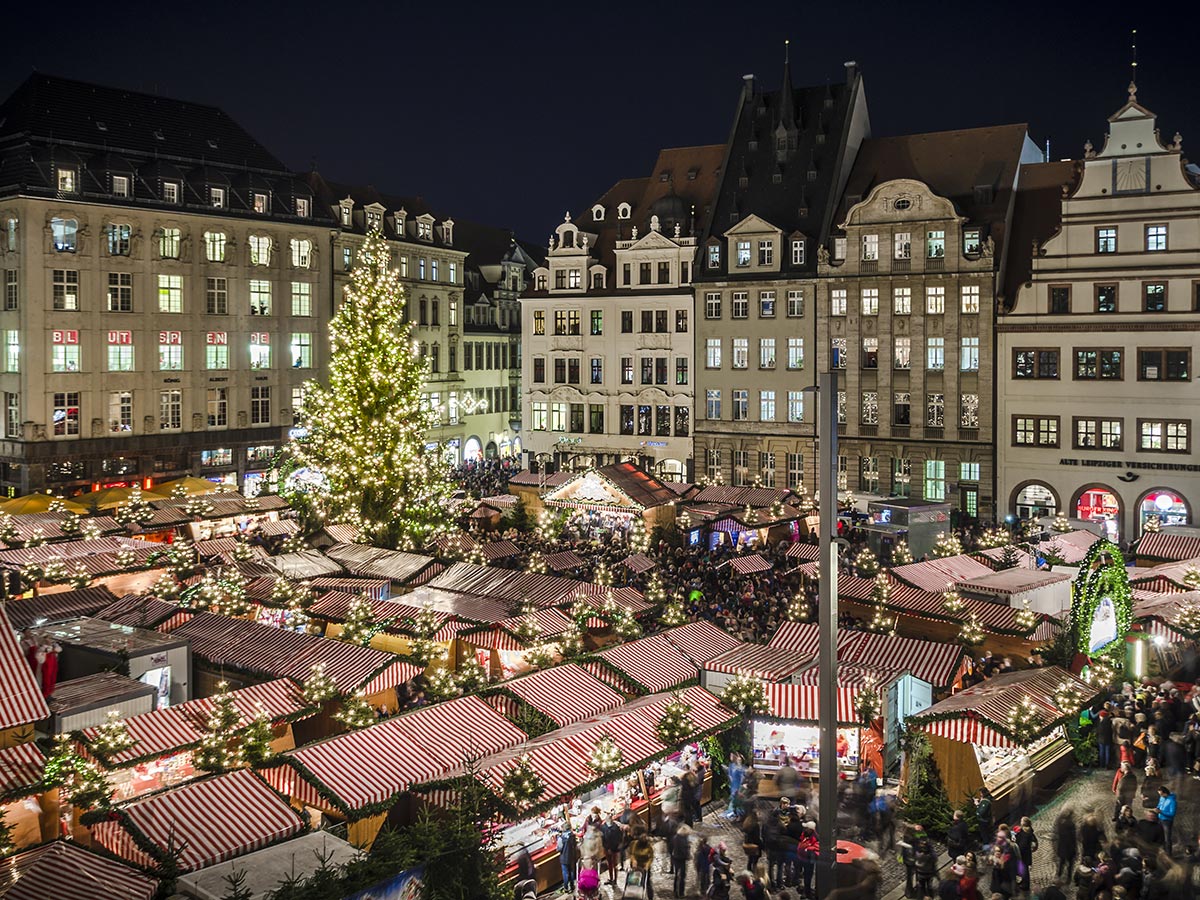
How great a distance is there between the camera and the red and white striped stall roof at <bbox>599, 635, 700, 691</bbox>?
22.5m

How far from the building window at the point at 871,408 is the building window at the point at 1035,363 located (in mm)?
6169

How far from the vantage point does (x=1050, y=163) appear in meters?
53.2

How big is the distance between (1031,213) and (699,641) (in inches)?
1385

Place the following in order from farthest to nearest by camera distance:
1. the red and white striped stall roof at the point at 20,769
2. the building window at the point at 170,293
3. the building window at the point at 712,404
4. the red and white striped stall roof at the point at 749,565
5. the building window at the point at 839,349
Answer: the building window at the point at 712,404 → the building window at the point at 170,293 → the building window at the point at 839,349 → the red and white striped stall roof at the point at 749,565 → the red and white striped stall roof at the point at 20,769

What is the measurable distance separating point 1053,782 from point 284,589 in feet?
56.3

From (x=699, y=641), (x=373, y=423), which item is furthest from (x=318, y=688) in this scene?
(x=373, y=423)

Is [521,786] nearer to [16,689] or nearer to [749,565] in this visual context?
[16,689]

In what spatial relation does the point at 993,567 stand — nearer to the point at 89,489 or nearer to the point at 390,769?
the point at 390,769

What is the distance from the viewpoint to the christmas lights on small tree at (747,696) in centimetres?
2125

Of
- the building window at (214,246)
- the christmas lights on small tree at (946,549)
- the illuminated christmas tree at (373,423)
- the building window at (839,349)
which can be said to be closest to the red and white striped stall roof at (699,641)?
the christmas lights on small tree at (946,549)

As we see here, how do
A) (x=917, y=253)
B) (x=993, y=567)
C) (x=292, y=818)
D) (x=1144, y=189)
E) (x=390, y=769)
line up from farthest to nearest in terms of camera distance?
1. (x=917, y=253)
2. (x=1144, y=189)
3. (x=993, y=567)
4. (x=390, y=769)
5. (x=292, y=818)

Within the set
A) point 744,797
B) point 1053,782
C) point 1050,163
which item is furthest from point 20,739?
point 1050,163

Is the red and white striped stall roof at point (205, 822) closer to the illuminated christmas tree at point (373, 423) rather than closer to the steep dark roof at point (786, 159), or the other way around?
the illuminated christmas tree at point (373, 423)

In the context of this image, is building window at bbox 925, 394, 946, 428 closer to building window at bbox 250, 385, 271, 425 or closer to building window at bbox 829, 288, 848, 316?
building window at bbox 829, 288, 848, 316
